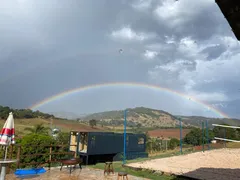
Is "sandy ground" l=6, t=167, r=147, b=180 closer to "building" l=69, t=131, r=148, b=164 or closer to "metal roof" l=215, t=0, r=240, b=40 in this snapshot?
"building" l=69, t=131, r=148, b=164

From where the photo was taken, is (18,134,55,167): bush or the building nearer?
(18,134,55,167): bush

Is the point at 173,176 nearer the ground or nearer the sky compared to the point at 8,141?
nearer the ground

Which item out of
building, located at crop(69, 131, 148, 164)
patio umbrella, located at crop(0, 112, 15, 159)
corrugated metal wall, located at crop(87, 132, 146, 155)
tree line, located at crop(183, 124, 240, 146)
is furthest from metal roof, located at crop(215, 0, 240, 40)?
tree line, located at crop(183, 124, 240, 146)

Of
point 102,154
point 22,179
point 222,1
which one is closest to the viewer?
point 222,1

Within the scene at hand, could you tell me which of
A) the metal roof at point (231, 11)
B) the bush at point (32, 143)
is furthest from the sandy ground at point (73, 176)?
the metal roof at point (231, 11)

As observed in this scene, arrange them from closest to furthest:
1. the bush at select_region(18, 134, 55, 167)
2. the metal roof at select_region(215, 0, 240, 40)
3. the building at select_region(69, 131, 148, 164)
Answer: the metal roof at select_region(215, 0, 240, 40) < the bush at select_region(18, 134, 55, 167) < the building at select_region(69, 131, 148, 164)

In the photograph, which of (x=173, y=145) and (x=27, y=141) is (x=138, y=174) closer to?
(x=27, y=141)

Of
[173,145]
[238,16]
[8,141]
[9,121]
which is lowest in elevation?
[173,145]

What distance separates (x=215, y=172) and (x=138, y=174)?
327 centimetres

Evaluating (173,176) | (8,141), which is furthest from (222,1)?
(173,176)

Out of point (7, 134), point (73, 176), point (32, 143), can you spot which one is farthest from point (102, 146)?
point (7, 134)

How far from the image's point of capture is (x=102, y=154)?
47.5ft

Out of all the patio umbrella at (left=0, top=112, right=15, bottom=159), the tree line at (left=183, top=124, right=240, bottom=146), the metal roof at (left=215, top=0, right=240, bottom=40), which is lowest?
the tree line at (left=183, top=124, right=240, bottom=146)

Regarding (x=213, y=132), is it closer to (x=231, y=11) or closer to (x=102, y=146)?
(x=102, y=146)
